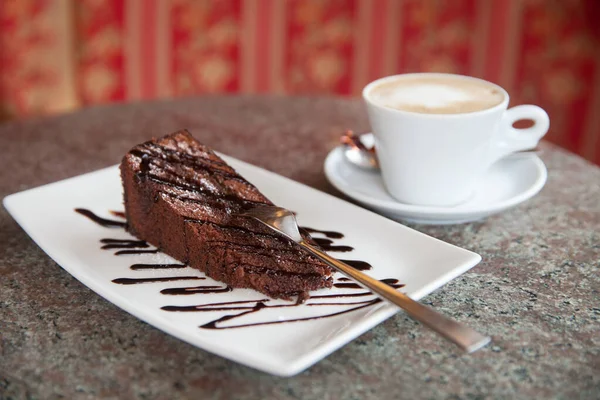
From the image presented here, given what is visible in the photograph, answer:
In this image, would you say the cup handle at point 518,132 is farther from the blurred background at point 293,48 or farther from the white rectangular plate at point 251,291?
the blurred background at point 293,48

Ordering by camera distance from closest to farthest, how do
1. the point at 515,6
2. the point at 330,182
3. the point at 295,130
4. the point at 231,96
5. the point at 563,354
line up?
the point at 563,354 < the point at 330,182 < the point at 295,130 < the point at 231,96 < the point at 515,6

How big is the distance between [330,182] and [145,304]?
1.69 feet

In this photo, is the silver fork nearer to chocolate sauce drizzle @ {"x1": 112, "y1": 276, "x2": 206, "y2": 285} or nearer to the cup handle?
chocolate sauce drizzle @ {"x1": 112, "y1": 276, "x2": 206, "y2": 285}

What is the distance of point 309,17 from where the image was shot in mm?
2404

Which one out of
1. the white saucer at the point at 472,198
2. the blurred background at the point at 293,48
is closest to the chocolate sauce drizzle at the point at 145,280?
the white saucer at the point at 472,198

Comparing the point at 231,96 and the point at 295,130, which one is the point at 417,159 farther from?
the point at 231,96

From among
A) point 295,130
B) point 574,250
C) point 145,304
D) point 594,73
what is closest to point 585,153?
point 594,73

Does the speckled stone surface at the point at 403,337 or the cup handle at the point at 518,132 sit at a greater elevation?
the cup handle at the point at 518,132

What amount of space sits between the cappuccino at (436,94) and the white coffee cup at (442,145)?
0.05 feet

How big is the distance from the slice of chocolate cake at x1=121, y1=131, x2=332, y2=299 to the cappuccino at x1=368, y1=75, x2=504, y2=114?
0.31 m

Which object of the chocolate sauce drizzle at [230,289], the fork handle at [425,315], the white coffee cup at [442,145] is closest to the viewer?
the fork handle at [425,315]

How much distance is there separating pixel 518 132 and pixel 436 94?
0.53 feet

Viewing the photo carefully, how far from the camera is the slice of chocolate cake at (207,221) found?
924mm

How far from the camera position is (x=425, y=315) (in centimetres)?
77
